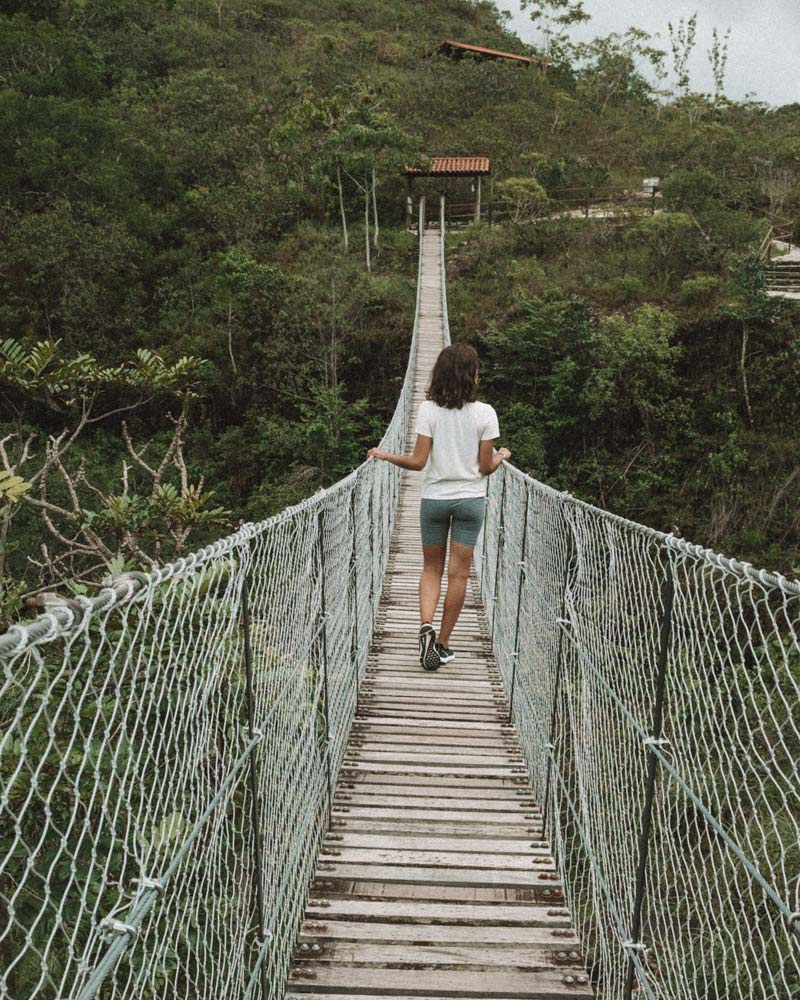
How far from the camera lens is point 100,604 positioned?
0.74 meters

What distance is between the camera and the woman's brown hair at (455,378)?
8.79 feet

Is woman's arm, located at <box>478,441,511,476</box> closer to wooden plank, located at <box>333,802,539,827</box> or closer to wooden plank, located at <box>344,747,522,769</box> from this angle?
wooden plank, located at <box>344,747,522,769</box>

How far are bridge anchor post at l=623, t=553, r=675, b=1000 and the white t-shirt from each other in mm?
1542

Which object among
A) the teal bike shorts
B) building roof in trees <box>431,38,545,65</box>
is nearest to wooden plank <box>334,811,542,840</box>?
the teal bike shorts

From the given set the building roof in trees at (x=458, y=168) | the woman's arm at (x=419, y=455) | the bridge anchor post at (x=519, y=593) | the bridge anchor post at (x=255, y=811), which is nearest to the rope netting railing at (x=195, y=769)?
the bridge anchor post at (x=255, y=811)

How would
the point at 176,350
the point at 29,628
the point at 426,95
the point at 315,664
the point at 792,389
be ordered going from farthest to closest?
1. the point at 426,95
2. the point at 176,350
3. the point at 792,389
4. the point at 315,664
5. the point at 29,628

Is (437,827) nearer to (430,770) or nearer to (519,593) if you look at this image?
(430,770)

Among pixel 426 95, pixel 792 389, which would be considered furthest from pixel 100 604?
pixel 426 95

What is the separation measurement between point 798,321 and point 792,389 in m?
1.05

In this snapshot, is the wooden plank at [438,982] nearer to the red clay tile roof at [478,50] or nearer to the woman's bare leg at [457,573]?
the woman's bare leg at [457,573]

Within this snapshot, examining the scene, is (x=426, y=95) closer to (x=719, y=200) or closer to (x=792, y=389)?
(x=719, y=200)

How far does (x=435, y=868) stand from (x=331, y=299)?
428 inches

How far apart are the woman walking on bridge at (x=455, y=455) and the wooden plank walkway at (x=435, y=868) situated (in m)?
0.56

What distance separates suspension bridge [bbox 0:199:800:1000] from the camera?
1097mm
